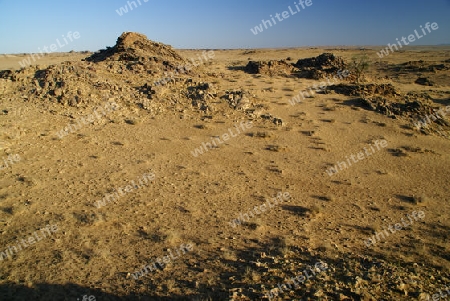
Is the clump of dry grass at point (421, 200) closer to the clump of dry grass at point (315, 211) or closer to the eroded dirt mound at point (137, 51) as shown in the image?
the clump of dry grass at point (315, 211)

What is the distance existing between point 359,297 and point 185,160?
664 centimetres

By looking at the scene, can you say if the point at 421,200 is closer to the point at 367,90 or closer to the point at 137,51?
the point at 367,90

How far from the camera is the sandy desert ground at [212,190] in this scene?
463cm

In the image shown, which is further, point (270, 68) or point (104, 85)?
point (270, 68)

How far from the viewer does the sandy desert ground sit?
463 cm

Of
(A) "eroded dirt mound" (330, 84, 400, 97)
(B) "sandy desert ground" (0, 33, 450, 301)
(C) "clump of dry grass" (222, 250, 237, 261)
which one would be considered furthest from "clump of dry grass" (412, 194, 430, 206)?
(A) "eroded dirt mound" (330, 84, 400, 97)

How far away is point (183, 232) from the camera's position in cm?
604

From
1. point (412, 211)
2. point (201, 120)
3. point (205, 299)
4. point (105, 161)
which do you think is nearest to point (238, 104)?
point (201, 120)

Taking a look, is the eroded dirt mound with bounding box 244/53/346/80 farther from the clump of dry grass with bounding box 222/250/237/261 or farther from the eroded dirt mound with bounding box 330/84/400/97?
the clump of dry grass with bounding box 222/250/237/261

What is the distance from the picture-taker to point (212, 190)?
25.5 ft

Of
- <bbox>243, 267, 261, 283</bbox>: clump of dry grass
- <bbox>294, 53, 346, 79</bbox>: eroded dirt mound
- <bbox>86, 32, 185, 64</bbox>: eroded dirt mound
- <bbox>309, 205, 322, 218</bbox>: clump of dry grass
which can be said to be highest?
<bbox>86, 32, 185, 64</bbox>: eroded dirt mound

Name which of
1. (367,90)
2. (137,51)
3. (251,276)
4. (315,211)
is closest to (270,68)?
(367,90)

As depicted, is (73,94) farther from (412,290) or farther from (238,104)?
(412,290)

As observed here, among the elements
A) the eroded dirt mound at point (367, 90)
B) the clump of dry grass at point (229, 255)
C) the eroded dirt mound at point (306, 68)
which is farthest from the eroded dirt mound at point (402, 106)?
the clump of dry grass at point (229, 255)
